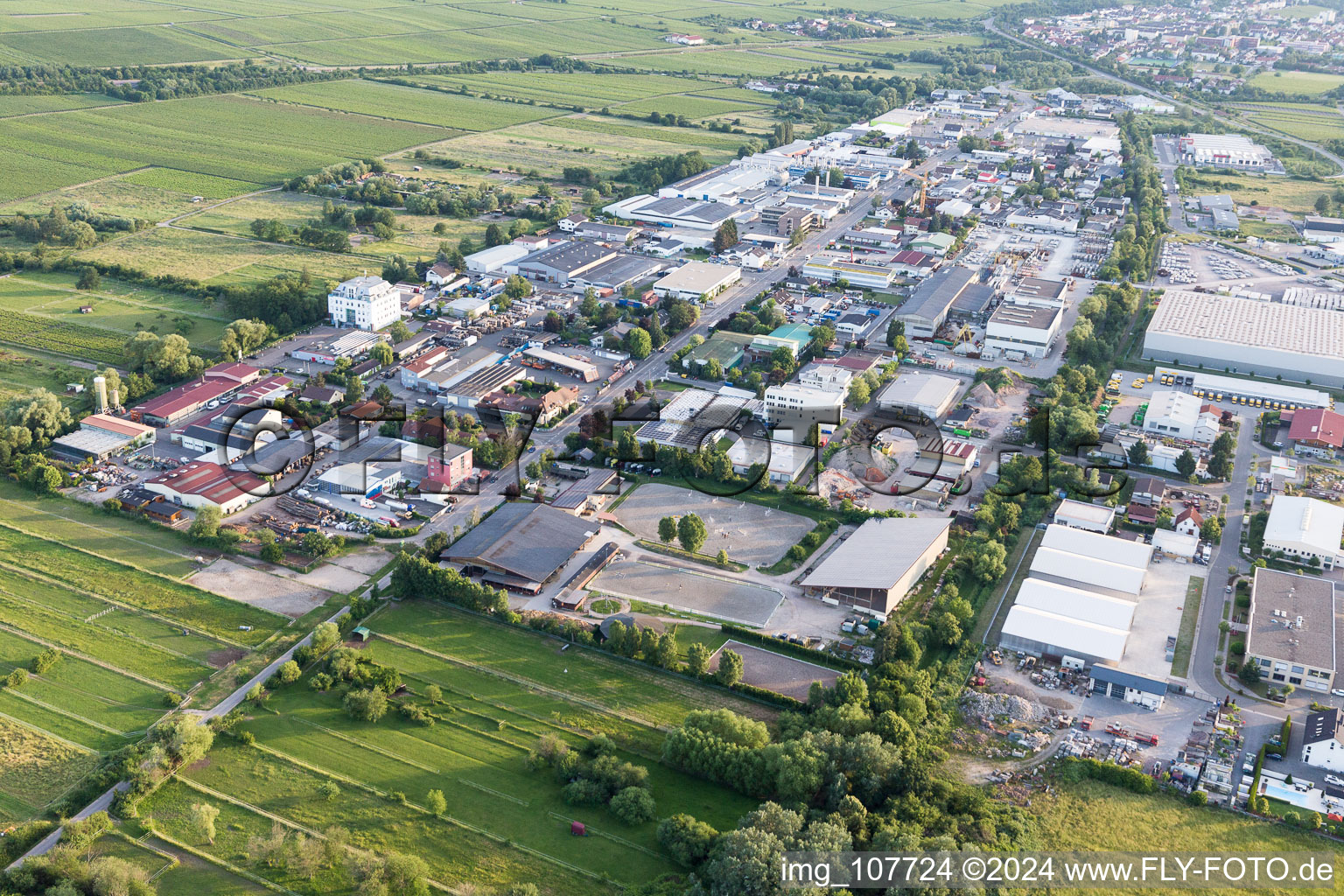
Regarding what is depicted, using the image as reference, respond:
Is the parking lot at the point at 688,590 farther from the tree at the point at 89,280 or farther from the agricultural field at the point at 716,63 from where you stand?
the agricultural field at the point at 716,63

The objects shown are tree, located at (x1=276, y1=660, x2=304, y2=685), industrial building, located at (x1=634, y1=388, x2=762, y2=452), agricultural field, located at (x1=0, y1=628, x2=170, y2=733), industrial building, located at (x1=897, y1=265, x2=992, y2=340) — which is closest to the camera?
agricultural field, located at (x1=0, y1=628, x2=170, y2=733)

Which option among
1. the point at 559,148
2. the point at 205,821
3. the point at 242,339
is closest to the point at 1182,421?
the point at 205,821

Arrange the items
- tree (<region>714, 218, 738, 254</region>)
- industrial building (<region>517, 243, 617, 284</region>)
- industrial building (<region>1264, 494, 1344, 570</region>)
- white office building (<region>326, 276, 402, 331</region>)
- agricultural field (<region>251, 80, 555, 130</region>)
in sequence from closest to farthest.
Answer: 1. industrial building (<region>1264, 494, 1344, 570</region>)
2. white office building (<region>326, 276, 402, 331</region>)
3. industrial building (<region>517, 243, 617, 284</region>)
4. tree (<region>714, 218, 738, 254</region>)
5. agricultural field (<region>251, 80, 555, 130</region>)

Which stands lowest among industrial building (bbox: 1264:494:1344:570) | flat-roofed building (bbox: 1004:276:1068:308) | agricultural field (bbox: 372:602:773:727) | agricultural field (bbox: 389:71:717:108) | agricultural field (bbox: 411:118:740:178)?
agricultural field (bbox: 372:602:773:727)

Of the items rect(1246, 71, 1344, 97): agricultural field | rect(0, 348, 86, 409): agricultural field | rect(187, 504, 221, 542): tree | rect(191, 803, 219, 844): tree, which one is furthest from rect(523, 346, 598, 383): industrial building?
rect(1246, 71, 1344, 97): agricultural field

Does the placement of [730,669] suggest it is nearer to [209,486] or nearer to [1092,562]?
[1092,562]

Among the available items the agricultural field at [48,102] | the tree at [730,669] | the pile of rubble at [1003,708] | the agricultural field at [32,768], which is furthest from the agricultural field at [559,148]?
the pile of rubble at [1003,708]

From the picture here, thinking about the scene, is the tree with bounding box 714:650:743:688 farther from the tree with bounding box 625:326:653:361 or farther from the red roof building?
the red roof building
